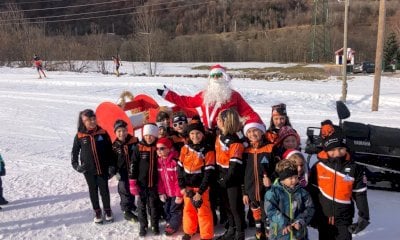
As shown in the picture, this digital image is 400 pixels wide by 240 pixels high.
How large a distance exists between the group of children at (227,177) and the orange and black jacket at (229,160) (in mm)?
11

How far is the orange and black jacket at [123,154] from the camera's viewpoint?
5.38 m

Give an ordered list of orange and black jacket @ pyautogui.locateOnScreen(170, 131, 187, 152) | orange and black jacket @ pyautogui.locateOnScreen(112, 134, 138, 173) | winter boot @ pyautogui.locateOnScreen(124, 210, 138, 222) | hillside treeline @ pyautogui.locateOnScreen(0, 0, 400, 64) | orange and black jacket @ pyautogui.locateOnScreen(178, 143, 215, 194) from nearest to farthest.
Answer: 1. orange and black jacket @ pyautogui.locateOnScreen(178, 143, 215, 194)
2. orange and black jacket @ pyautogui.locateOnScreen(170, 131, 187, 152)
3. orange and black jacket @ pyautogui.locateOnScreen(112, 134, 138, 173)
4. winter boot @ pyautogui.locateOnScreen(124, 210, 138, 222)
5. hillside treeline @ pyautogui.locateOnScreen(0, 0, 400, 64)

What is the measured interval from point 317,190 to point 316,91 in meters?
14.8

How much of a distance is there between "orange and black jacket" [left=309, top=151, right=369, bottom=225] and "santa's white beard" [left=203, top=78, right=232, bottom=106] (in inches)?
70.9

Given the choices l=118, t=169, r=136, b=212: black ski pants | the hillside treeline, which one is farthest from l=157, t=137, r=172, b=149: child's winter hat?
the hillside treeline

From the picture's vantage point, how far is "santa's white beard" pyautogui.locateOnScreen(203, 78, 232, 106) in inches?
219

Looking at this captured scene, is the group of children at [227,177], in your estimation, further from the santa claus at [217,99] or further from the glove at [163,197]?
the santa claus at [217,99]

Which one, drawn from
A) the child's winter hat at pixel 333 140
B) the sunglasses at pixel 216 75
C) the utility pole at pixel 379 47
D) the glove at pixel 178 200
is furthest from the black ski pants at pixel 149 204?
the utility pole at pixel 379 47

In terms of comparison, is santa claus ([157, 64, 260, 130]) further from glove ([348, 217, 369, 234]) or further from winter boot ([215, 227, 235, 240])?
glove ([348, 217, 369, 234])

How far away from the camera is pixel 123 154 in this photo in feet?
17.7

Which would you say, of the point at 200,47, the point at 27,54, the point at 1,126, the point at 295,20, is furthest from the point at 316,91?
the point at 295,20

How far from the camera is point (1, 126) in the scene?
1176 cm

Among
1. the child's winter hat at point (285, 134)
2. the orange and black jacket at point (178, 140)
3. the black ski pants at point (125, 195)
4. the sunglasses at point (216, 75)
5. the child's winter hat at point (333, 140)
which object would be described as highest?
the sunglasses at point (216, 75)

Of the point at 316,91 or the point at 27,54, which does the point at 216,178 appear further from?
the point at 27,54
